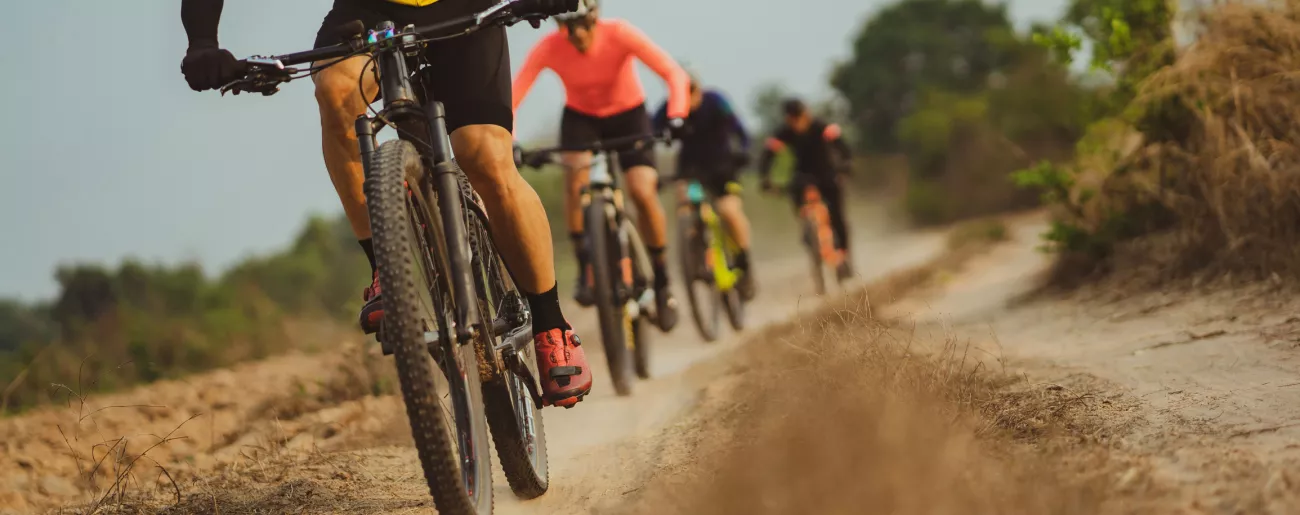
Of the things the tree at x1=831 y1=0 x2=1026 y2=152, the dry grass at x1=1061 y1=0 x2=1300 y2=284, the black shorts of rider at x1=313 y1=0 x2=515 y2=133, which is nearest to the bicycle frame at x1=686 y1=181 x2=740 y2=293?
the dry grass at x1=1061 y1=0 x2=1300 y2=284

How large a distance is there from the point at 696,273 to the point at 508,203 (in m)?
4.96

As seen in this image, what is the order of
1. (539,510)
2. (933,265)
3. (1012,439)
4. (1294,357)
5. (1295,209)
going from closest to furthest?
(1012,439) → (539,510) → (1294,357) → (1295,209) → (933,265)

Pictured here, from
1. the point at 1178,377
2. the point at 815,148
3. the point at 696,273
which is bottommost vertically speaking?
the point at 1178,377

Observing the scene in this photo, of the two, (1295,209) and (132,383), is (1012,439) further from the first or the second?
(132,383)

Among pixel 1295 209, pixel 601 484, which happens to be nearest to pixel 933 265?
pixel 1295 209

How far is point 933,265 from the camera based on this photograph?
Result: 1130 cm

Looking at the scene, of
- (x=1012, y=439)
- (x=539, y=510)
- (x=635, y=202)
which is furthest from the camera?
(x=635, y=202)

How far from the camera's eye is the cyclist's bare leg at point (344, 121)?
3.04m

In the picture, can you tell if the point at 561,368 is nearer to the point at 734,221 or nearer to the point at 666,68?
the point at 666,68

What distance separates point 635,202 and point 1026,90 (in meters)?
22.6

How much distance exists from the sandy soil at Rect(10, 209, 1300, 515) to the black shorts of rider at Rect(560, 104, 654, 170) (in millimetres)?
1337

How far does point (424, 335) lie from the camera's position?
2.51m

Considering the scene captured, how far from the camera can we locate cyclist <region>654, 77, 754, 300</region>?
898 cm

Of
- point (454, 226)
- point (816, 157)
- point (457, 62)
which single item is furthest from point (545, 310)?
point (816, 157)
